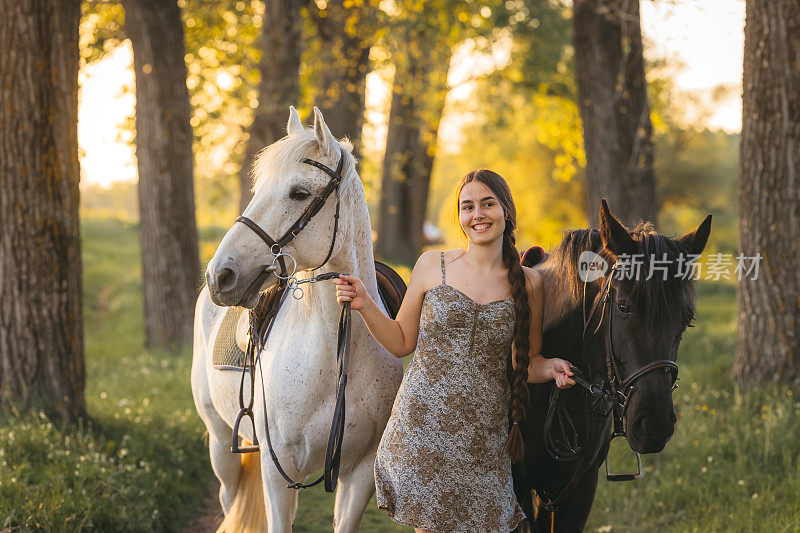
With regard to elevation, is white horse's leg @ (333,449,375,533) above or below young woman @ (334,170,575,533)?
below

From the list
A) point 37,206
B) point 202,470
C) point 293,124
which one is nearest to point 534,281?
point 293,124

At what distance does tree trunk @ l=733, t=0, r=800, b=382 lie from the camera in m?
5.76

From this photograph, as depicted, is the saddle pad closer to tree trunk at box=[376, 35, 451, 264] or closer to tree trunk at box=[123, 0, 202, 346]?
tree trunk at box=[123, 0, 202, 346]

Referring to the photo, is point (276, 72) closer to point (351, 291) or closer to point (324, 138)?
point (324, 138)

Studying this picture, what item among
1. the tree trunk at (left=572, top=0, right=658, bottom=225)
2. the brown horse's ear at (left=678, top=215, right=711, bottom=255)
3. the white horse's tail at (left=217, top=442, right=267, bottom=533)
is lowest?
the white horse's tail at (left=217, top=442, right=267, bottom=533)

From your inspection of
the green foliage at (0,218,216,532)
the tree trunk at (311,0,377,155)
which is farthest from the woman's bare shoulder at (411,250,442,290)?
the tree trunk at (311,0,377,155)

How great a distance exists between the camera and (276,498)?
320cm

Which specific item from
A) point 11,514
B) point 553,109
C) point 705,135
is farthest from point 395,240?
point 705,135

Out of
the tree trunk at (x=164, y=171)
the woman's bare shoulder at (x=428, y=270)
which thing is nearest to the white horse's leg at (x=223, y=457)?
the woman's bare shoulder at (x=428, y=270)

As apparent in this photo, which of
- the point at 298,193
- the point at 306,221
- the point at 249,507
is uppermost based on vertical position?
the point at 298,193

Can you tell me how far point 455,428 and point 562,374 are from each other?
1.56 feet

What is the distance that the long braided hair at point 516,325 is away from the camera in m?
2.72

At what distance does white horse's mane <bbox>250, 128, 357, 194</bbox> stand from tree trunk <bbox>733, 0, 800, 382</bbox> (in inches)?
169

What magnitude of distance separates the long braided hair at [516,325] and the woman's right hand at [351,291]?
0.59 m
